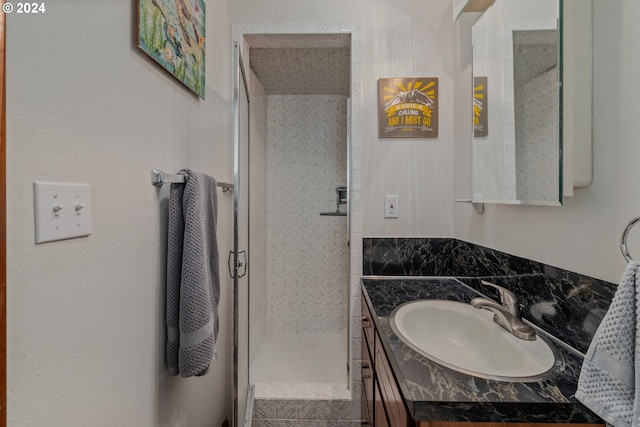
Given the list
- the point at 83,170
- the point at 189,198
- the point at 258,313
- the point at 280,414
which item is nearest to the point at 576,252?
the point at 189,198

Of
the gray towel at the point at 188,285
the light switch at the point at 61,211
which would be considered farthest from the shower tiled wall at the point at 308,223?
the light switch at the point at 61,211

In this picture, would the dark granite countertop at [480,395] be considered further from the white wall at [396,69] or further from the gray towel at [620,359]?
the white wall at [396,69]

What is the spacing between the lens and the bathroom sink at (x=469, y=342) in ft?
2.44

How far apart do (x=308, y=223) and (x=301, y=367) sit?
4.01 feet

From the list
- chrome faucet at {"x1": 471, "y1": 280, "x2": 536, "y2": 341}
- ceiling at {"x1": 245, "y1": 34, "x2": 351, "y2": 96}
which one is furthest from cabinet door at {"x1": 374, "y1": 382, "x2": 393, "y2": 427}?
ceiling at {"x1": 245, "y1": 34, "x2": 351, "y2": 96}

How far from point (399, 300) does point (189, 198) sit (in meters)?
0.97

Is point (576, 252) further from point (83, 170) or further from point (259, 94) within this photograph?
point (259, 94)

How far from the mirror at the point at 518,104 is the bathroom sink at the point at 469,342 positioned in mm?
457

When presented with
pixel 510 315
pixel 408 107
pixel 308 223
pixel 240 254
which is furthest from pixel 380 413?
pixel 308 223

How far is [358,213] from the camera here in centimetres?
161

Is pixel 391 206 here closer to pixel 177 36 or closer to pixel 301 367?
pixel 177 36

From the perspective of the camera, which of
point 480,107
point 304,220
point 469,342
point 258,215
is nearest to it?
point 469,342

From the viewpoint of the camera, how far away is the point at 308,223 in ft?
8.64

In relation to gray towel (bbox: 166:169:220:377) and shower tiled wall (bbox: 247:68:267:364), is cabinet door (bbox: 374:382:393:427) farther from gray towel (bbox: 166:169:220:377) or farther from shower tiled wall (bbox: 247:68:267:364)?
shower tiled wall (bbox: 247:68:267:364)
